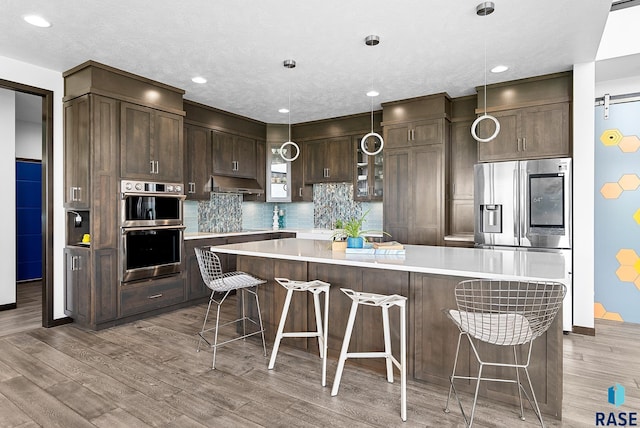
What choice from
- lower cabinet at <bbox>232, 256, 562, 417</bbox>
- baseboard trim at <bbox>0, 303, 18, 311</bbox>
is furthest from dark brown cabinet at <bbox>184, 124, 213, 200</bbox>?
baseboard trim at <bbox>0, 303, 18, 311</bbox>

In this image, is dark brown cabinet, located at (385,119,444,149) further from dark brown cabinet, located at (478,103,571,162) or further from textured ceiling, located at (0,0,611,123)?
dark brown cabinet, located at (478,103,571,162)

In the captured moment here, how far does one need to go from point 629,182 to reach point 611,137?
0.55 m

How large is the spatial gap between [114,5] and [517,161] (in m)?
4.23

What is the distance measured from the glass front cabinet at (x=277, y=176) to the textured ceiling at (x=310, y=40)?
202cm

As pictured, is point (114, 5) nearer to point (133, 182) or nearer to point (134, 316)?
point (133, 182)

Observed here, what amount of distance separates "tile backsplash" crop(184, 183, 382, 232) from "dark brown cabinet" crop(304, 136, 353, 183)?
32 centimetres

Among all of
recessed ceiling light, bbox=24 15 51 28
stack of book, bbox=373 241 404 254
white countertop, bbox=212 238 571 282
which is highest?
recessed ceiling light, bbox=24 15 51 28

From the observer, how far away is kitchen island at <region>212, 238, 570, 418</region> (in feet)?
7.65

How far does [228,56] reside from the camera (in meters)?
3.74

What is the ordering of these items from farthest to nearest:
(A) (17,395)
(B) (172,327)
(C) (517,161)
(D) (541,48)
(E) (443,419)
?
(C) (517,161) < (B) (172,327) < (D) (541,48) < (A) (17,395) < (E) (443,419)

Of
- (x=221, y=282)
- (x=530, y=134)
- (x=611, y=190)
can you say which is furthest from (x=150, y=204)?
(x=611, y=190)

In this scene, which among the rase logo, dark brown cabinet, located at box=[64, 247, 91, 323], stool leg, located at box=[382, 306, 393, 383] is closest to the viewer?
the rase logo

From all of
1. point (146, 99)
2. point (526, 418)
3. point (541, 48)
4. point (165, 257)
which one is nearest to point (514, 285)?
point (526, 418)

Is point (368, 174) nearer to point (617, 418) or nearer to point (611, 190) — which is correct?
point (611, 190)
